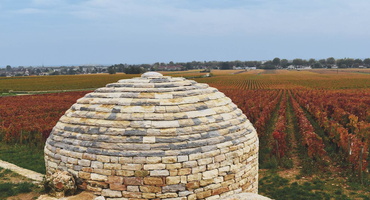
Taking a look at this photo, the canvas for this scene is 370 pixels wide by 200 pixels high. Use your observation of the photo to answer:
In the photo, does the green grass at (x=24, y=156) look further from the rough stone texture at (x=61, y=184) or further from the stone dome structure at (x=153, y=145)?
the stone dome structure at (x=153, y=145)

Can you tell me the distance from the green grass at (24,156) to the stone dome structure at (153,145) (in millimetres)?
7292

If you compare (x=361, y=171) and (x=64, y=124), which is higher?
(x=64, y=124)

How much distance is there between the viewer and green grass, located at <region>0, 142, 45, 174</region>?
14.7 m

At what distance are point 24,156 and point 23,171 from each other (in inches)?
137

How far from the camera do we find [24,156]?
651 inches

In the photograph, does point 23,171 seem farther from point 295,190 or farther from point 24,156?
point 295,190

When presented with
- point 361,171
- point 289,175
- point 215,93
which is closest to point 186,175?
point 215,93

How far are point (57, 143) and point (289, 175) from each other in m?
10.9

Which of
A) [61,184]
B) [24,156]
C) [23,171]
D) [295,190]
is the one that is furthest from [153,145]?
[24,156]

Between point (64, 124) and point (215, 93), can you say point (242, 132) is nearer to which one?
point (215, 93)

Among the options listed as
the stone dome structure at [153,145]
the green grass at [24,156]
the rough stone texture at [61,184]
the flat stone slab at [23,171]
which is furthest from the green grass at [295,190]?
the green grass at [24,156]

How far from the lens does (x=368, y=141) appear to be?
16.7m

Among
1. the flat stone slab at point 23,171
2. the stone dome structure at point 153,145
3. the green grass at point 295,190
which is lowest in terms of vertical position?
the green grass at point 295,190

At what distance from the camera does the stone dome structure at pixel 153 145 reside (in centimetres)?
708
